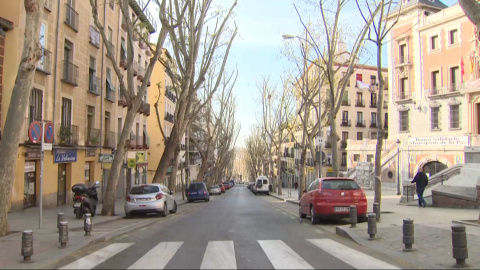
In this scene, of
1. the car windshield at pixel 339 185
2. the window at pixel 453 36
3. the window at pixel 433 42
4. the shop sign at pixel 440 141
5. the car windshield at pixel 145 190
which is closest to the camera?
the car windshield at pixel 339 185

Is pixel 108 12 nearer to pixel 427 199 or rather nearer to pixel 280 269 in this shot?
pixel 427 199

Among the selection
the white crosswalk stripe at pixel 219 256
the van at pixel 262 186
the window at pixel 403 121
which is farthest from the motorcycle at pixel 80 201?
the van at pixel 262 186

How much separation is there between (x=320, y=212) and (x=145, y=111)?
83.6 ft

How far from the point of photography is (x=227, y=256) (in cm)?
733

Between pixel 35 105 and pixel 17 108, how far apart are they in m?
9.36

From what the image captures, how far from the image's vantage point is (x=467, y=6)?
32.3 ft

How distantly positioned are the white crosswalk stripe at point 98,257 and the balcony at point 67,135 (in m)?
12.5

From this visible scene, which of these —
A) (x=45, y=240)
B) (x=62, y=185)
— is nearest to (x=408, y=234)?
(x=45, y=240)

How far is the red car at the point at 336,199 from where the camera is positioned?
1232 cm

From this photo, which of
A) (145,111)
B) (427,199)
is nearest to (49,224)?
(427,199)

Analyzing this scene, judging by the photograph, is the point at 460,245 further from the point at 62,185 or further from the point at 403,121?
the point at 403,121

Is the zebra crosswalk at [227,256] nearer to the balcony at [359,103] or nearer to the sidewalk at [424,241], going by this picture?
the sidewalk at [424,241]

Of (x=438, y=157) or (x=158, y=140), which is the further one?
(x=158, y=140)

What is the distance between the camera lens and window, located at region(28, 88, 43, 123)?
57.6 feet
